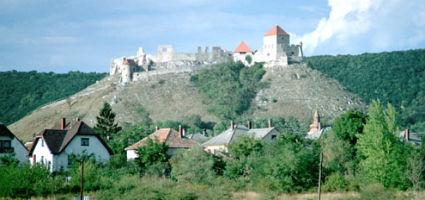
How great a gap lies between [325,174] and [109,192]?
1488 cm

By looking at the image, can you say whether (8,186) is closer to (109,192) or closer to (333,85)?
(109,192)

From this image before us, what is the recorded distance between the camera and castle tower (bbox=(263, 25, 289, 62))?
15288 cm

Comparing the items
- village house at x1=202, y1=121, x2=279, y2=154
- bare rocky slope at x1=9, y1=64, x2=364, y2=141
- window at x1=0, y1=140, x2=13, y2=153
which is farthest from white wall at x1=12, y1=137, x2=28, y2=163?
bare rocky slope at x1=9, y1=64, x2=364, y2=141

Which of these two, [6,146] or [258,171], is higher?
[6,146]

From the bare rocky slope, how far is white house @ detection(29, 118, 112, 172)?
62.6 meters

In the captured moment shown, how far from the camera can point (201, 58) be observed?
165 m

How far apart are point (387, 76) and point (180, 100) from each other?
172ft

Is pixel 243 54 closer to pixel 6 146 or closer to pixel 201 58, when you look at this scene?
pixel 201 58

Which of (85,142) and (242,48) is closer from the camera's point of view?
(85,142)

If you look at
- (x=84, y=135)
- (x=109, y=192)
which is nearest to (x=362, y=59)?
(x=84, y=135)

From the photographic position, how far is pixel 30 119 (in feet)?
474

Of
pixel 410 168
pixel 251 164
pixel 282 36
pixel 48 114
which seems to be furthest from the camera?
pixel 282 36

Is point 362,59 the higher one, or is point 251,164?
point 362,59

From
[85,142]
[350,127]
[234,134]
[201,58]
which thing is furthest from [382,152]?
[201,58]
